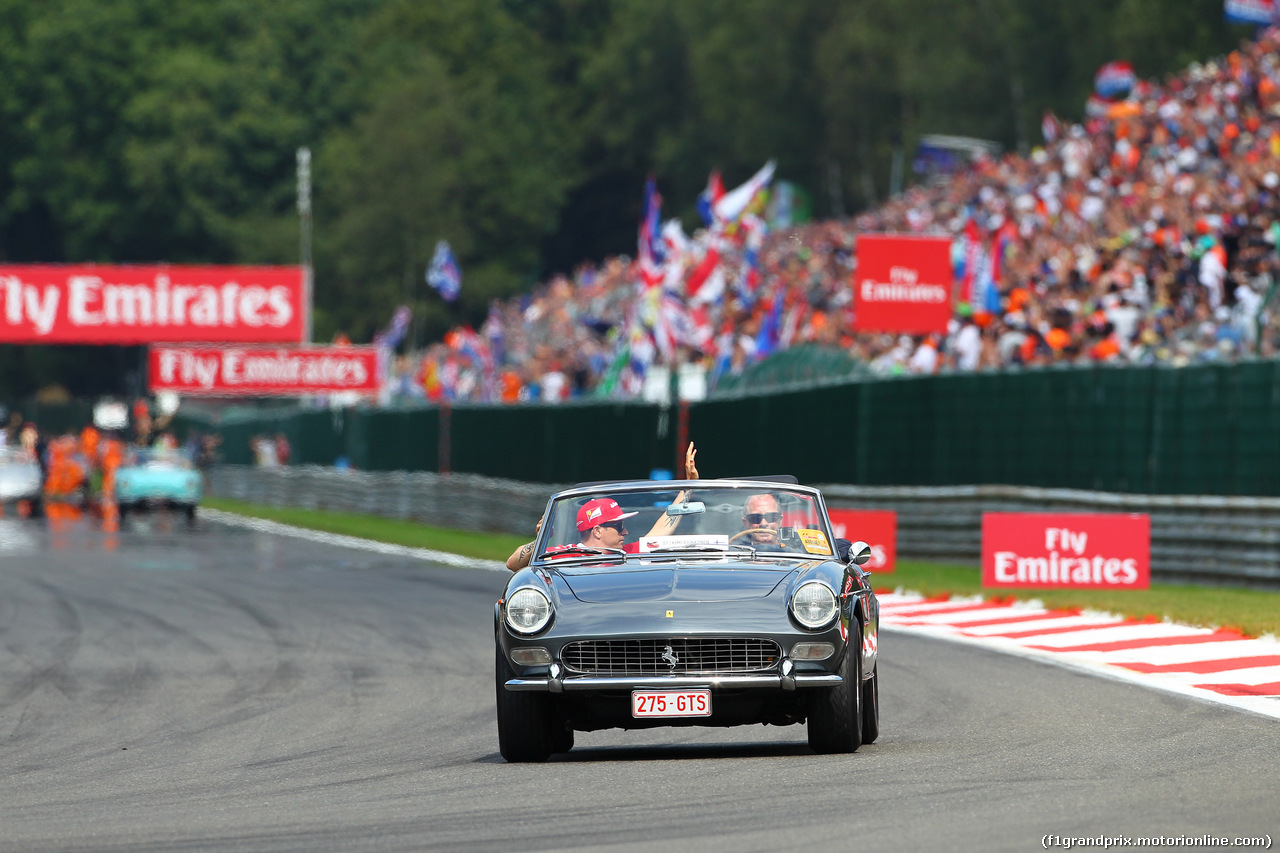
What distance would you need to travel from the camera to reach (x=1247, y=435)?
2027cm

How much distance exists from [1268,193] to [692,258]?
17475mm

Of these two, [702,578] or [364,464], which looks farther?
[364,464]

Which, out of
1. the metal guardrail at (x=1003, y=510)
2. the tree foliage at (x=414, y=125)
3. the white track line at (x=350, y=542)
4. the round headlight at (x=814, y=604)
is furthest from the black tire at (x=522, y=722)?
the tree foliage at (x=414, y=125)

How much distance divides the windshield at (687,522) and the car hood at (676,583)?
0.40 m

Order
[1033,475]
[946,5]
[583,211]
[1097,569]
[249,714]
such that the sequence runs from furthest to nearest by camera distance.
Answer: [583,211], [946,5], [1033,475], [1097,569], [249,714]

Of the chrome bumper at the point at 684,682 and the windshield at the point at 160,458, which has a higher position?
the windshield at the point at 160,458

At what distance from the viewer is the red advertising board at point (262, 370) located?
52500 mm

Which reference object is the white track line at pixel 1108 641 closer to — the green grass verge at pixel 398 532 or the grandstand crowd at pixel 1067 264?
the grandstand crowd at pixel 1067 264

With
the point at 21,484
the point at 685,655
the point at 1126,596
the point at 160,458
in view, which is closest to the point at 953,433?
the point at 1126,596

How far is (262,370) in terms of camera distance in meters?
53.9

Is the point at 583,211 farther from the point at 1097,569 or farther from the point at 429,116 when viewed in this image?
the point at 1097,569

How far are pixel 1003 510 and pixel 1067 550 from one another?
383 cm

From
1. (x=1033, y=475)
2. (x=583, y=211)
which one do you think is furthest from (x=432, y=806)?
(x=583, y=211)

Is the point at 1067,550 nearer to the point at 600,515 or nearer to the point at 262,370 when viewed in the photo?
the point at 600,515
